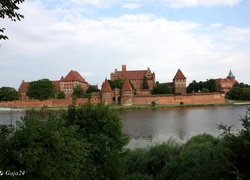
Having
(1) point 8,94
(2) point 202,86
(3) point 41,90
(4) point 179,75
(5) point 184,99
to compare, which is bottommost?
(5) point 184,99

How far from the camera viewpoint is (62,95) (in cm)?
6850

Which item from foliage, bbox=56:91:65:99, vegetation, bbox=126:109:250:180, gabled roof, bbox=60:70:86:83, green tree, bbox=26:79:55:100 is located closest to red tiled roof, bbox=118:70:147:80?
gabled roof, bbox=60:70:86:83

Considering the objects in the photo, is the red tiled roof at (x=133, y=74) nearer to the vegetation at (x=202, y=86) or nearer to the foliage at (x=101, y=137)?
the vegetation at (x=202, y=86)

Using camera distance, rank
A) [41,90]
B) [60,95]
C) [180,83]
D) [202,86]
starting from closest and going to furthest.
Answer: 1. [41,90]
2. [180,83]
3. [60,95]
4. [202,86]

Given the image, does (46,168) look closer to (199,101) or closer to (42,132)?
(42,132)

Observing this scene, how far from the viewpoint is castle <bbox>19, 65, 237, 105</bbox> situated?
5638 cm

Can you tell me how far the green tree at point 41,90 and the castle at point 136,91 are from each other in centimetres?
980

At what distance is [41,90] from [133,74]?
1141 inches

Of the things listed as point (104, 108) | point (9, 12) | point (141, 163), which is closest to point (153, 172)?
point (141, 163)

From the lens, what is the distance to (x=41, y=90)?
195 feet

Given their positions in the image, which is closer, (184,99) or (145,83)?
(184,99)

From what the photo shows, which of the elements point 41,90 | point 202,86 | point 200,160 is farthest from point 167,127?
point 202,86

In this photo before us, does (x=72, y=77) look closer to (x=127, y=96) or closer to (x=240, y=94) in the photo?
(x=127, y=96)

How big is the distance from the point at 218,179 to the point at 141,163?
16.2 ft
